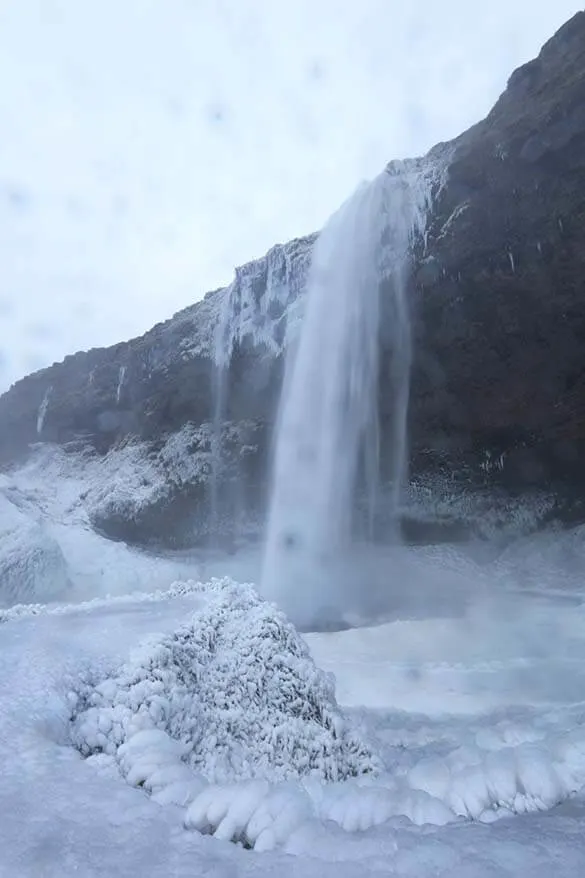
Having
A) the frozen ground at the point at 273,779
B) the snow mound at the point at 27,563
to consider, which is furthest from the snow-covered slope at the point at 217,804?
the snow mound at the point at 27,563

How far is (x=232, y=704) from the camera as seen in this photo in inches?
192

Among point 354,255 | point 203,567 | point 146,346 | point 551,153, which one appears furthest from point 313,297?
point 203,567

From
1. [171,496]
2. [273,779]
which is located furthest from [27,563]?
[273,779]

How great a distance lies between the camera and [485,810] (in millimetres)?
2693

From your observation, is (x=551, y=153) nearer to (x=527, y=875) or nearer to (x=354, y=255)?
(x=354, y=255)

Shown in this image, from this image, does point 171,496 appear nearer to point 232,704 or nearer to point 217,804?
point 232,704

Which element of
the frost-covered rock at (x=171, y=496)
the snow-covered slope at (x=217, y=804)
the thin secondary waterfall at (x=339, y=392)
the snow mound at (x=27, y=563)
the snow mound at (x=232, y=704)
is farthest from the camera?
the frost-covered rock at (x=171, y=496)

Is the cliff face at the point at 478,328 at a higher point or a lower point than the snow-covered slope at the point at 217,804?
higher

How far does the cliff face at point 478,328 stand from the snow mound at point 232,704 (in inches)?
483

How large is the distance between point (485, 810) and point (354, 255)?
16.1 meters

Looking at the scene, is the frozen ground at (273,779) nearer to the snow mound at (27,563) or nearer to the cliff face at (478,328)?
the cliff face at (478,328)

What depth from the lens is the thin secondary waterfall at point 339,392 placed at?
16719mm

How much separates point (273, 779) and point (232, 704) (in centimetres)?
73

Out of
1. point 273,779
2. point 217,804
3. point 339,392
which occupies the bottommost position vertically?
point 273,779
